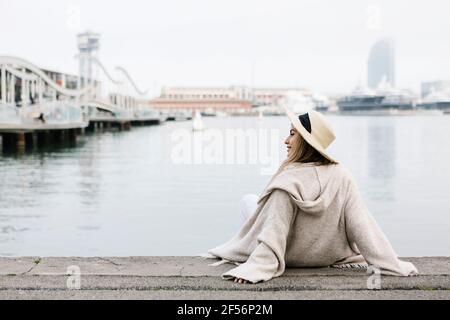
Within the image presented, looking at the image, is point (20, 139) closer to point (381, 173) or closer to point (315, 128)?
point (381, 173)

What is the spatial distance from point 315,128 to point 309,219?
1.50ft

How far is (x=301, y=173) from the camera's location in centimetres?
371

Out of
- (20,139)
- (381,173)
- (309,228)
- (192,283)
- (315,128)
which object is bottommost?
(381,173)

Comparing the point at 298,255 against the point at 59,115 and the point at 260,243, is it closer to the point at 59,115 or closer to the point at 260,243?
the point at 260,243

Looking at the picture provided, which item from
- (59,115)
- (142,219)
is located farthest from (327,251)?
(59,115)

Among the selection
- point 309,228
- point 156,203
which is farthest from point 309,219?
point 156,203

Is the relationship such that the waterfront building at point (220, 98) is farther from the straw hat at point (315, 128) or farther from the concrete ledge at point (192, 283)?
the straw hat at point (315, 128)

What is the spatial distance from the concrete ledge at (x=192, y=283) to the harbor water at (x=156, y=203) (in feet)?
16.3

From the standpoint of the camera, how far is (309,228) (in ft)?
12.4

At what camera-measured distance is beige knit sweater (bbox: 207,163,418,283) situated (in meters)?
3.61

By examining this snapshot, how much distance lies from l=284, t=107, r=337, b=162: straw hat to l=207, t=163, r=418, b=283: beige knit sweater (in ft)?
0.42

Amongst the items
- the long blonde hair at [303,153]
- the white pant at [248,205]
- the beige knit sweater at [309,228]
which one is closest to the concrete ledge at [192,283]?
the beige knit sweater at [309,228]
